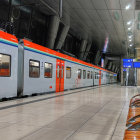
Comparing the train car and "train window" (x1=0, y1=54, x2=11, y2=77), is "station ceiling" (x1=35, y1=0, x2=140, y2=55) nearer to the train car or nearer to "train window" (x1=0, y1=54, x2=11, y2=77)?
the train car

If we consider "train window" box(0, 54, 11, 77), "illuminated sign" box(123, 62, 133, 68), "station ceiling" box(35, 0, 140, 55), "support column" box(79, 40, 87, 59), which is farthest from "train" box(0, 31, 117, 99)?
"illuminated sign" box(123, 62, 133, 68)

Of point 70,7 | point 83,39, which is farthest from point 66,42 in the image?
point 70,7

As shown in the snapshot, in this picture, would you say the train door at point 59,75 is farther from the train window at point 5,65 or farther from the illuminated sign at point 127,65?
the illuminated sign at point 127,65

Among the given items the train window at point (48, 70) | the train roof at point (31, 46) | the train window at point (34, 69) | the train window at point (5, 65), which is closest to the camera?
Result: the train window at point (5, 65)

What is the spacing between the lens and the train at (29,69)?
884 cm

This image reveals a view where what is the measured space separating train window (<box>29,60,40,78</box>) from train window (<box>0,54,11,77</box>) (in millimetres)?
1803

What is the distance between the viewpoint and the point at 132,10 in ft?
48.7

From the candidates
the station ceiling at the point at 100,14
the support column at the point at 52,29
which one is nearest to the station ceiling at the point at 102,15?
the station ceiling at the point at 100,14

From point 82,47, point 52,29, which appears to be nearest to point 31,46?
point 52,29

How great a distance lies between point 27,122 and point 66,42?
2395cm

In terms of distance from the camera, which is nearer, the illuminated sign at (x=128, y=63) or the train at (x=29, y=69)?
the train at (x=29, y=69)

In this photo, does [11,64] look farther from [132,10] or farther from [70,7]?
[132,10]

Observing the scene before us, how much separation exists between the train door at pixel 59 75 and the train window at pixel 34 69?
286 cm

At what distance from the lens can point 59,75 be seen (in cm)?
1468
